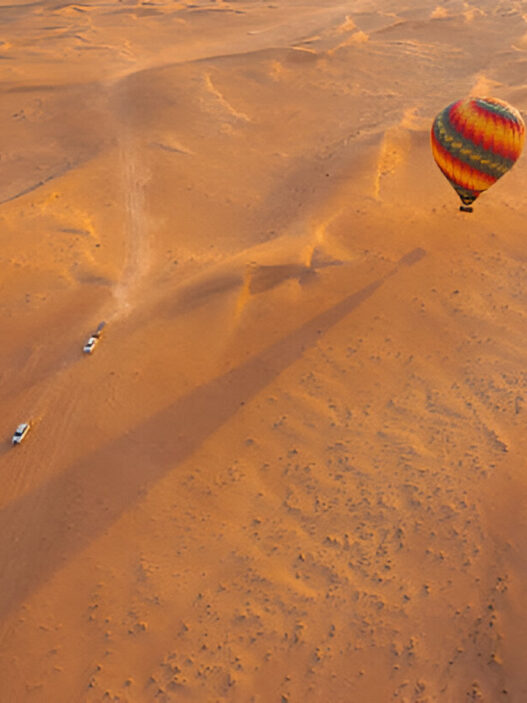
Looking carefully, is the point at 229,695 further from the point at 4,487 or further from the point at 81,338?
the point at 81,338

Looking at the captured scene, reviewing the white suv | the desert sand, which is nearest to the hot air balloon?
the desert sand

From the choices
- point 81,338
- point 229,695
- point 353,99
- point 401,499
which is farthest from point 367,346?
point 353,99

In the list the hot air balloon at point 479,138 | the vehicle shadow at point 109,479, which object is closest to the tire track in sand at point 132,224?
the vehicle shadow at point 109,479

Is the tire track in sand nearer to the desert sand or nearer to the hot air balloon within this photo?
the desert sand

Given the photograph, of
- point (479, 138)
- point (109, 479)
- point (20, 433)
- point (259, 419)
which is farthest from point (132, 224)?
point (479, 138)

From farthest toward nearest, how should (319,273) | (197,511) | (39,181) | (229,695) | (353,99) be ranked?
(353,99)
(39,181)
(319,273)
(197,511)
(229,695)

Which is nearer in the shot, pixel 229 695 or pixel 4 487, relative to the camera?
pixel 229 695
